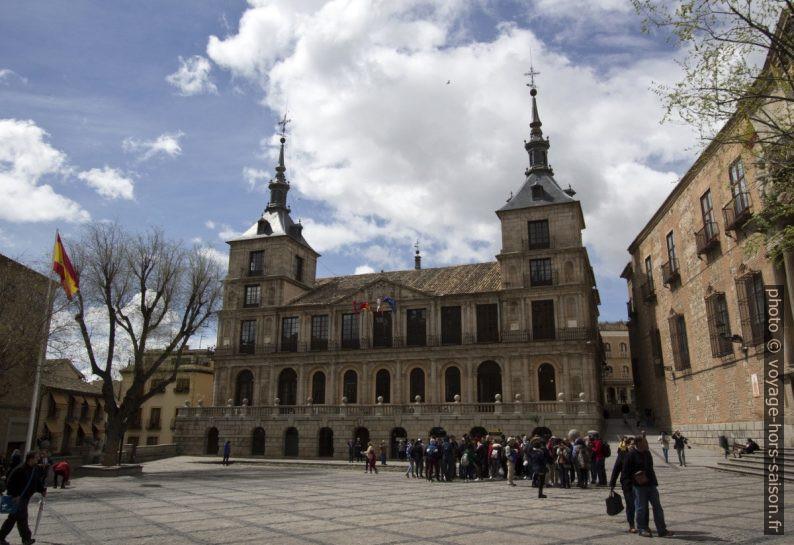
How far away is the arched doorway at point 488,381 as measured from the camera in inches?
1396

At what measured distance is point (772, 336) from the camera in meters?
18.8

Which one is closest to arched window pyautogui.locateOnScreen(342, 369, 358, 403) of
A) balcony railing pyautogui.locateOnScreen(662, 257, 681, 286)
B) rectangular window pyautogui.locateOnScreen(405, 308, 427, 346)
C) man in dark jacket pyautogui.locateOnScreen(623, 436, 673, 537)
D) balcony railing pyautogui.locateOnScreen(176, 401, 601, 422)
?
balcony railing pyautogui.locateOnScreen(176, 401, 601, 422)

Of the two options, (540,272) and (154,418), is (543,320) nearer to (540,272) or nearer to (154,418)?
(540,272)

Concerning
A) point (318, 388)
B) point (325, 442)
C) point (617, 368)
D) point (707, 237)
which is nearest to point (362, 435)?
point (325, 442)

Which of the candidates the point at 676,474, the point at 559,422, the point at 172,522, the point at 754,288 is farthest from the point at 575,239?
the point at 172,522

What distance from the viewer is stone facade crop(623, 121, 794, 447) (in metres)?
20.2

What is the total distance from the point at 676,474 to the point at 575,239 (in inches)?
772

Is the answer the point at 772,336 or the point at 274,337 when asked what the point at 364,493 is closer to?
the point at 772,336

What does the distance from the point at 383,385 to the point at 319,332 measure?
20.8ft

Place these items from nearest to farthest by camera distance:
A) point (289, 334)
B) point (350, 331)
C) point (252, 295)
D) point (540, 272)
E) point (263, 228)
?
point (540, 272) < point (350, 331) < point (289, 334) < point (252, 295) < point (263, 228)

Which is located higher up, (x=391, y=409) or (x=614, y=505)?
(x=391, y=409)

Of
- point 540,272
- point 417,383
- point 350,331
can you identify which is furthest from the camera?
point 350,331

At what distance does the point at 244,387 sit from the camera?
41344 millimetres

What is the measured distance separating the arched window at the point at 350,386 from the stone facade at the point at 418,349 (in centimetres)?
8
